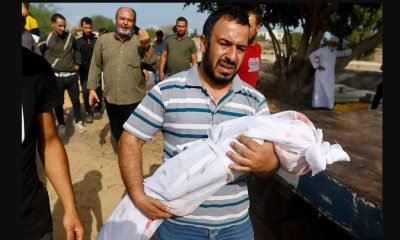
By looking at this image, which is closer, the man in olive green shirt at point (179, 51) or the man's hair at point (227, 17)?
the man's hair at point (227, 17)

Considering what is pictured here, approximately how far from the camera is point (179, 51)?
6.36 m

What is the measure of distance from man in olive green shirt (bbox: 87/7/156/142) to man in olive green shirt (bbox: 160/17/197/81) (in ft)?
7.26

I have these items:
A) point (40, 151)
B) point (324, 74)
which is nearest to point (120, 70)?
point (40, 151)

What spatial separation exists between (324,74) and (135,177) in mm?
6711

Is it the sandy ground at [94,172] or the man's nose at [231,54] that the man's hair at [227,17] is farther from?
the sandy ground at [94,172]

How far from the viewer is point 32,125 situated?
→ 1.49 metres

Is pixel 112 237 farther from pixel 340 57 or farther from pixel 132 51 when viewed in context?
pixel 340 57

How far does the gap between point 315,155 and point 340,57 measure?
9.10 m

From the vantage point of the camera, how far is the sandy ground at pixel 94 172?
356 cm

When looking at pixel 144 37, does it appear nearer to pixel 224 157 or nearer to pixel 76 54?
pixel 224 157

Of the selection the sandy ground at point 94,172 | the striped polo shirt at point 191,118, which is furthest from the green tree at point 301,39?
the striped polo shirt at point 191,118

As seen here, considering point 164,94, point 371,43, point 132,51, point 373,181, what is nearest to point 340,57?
point 371,43

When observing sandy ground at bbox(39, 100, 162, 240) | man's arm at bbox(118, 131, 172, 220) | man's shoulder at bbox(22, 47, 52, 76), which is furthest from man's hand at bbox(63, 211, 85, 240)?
sandy ground at bbox(39, 100, 162, 240)

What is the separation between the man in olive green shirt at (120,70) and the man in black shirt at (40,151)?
7.56ft
